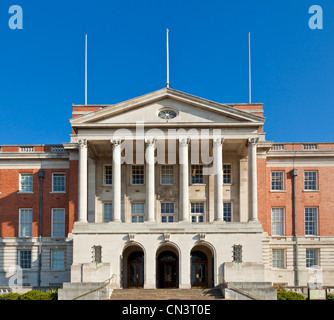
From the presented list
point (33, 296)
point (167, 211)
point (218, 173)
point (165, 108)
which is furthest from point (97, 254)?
point (165, 108)

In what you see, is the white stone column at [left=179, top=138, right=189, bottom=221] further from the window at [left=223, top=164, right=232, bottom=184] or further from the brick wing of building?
the window at [left=223, top=164, right=232, bottom=184]

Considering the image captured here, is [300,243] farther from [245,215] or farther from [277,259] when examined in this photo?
[245,215]

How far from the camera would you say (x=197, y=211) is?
48.5m

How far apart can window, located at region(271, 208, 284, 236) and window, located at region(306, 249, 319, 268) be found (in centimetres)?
291

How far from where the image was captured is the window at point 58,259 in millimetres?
49531

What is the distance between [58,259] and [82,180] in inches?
362

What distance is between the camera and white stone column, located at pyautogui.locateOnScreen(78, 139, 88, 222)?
1748 inches

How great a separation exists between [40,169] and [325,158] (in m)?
26.0

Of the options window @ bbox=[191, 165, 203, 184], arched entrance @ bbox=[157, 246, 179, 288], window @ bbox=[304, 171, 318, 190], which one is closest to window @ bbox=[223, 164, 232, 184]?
window @ bbox=[191, 165, 203, 184]

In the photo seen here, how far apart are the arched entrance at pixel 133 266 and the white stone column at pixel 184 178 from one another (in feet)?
17.4

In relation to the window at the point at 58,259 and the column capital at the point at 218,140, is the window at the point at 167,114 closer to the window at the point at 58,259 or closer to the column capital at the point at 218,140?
the column capital at the point at 218,140

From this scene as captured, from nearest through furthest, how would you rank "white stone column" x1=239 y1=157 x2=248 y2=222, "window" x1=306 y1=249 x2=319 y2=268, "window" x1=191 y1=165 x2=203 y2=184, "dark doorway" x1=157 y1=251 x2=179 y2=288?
"dark doorway" x1=157 y1=251 x2=179 y2=288, "white stone column" x1=239 y1=157 x2=248 y2=222, "window" x1=191 y1=165 x2=203 y2=184, "window" x1=306 y1=249 x2=319 y2=268

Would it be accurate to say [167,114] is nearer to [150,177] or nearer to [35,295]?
[150,177]
